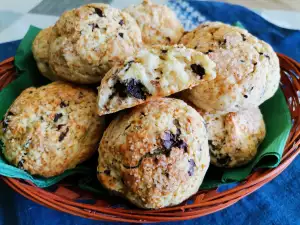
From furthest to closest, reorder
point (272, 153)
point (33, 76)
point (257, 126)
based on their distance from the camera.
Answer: point (33, 76), point (257, 126), point (272, 153)

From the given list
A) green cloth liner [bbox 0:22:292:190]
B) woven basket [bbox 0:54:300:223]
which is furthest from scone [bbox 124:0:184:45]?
woven basket [bbox 0:54:300:223]

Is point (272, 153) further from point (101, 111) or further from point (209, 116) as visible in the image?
point (101, 111)

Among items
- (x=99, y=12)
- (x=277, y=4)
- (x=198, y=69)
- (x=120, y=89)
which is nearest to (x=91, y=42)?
(x=99, y=12)

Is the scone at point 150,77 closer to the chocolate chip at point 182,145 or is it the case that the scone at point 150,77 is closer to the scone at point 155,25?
the chocolate chip at point 182,145

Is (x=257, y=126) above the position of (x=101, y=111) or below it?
below

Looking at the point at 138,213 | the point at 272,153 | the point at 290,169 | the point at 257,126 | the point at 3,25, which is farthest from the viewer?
the point at 3,25

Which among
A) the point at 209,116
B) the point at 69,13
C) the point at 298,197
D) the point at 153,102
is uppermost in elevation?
the point at 69,13

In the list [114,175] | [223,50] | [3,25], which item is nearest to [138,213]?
[114,175]
